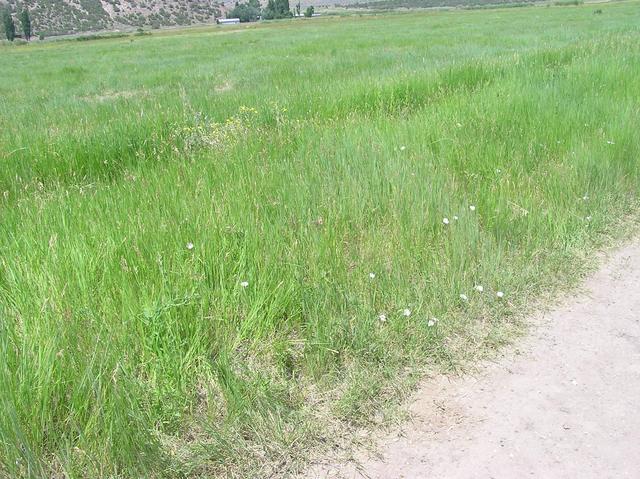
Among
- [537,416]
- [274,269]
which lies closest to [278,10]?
[274,269]

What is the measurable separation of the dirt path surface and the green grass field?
19cm

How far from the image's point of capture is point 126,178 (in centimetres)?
515

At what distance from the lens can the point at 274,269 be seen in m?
3.21

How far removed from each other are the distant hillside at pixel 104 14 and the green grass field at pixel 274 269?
463 feet

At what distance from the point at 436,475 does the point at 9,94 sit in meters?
17.4

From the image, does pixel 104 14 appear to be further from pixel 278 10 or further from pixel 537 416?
pixel 537 416

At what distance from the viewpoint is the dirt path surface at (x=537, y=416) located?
2185 mm

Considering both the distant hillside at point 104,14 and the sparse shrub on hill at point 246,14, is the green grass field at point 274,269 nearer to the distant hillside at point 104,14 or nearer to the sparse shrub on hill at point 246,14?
the distant hillside at point 104,14

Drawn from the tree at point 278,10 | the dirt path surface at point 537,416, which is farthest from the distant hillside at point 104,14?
the dirt path surface at point 537,416

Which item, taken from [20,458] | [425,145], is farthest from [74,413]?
[425,145]

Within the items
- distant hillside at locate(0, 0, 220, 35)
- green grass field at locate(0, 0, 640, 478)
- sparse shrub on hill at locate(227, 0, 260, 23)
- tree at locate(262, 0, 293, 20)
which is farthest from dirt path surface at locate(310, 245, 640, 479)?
sparse shrub on hill at locate(227, 0, 260, 23)

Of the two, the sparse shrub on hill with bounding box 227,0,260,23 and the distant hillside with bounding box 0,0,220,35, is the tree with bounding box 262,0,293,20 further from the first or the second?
the distant hillside with bounding box 0,0,220,35

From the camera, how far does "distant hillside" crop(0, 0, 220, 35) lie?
137 metres

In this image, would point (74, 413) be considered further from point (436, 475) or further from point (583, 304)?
point (583, 304)
